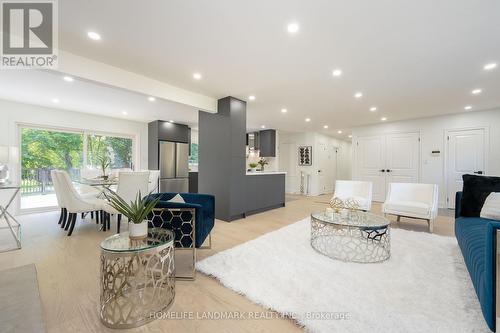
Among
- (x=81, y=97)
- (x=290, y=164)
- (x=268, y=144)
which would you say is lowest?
(x=290, y=164)

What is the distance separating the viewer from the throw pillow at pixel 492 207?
2307mm

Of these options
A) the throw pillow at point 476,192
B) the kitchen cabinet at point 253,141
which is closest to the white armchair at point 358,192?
the throw pillow at point 476,192

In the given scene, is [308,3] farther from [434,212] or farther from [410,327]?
[434,212]

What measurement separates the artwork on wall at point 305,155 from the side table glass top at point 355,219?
540cm

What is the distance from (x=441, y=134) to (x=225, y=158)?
595cm

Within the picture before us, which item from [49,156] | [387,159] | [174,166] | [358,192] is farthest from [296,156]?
[49,156]

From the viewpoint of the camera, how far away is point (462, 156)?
5453mm

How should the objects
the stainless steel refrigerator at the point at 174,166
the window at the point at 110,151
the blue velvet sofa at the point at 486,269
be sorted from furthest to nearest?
the stainless steel refrigerator at the point at 174,166 → the window at the point at 110,151 → the blue velvet sofa at the point at 486,269

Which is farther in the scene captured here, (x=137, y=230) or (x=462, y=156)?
(x=462, y=156)

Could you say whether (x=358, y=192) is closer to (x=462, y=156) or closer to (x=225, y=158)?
(x=225, y=158)

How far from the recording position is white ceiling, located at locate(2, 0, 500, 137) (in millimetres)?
1906

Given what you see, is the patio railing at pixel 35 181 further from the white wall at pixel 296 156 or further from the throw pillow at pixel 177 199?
Result: the white wall at pixel 296 156

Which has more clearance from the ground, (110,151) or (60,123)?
(60,123)

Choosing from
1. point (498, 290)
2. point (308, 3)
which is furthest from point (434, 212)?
point (308, 3)
